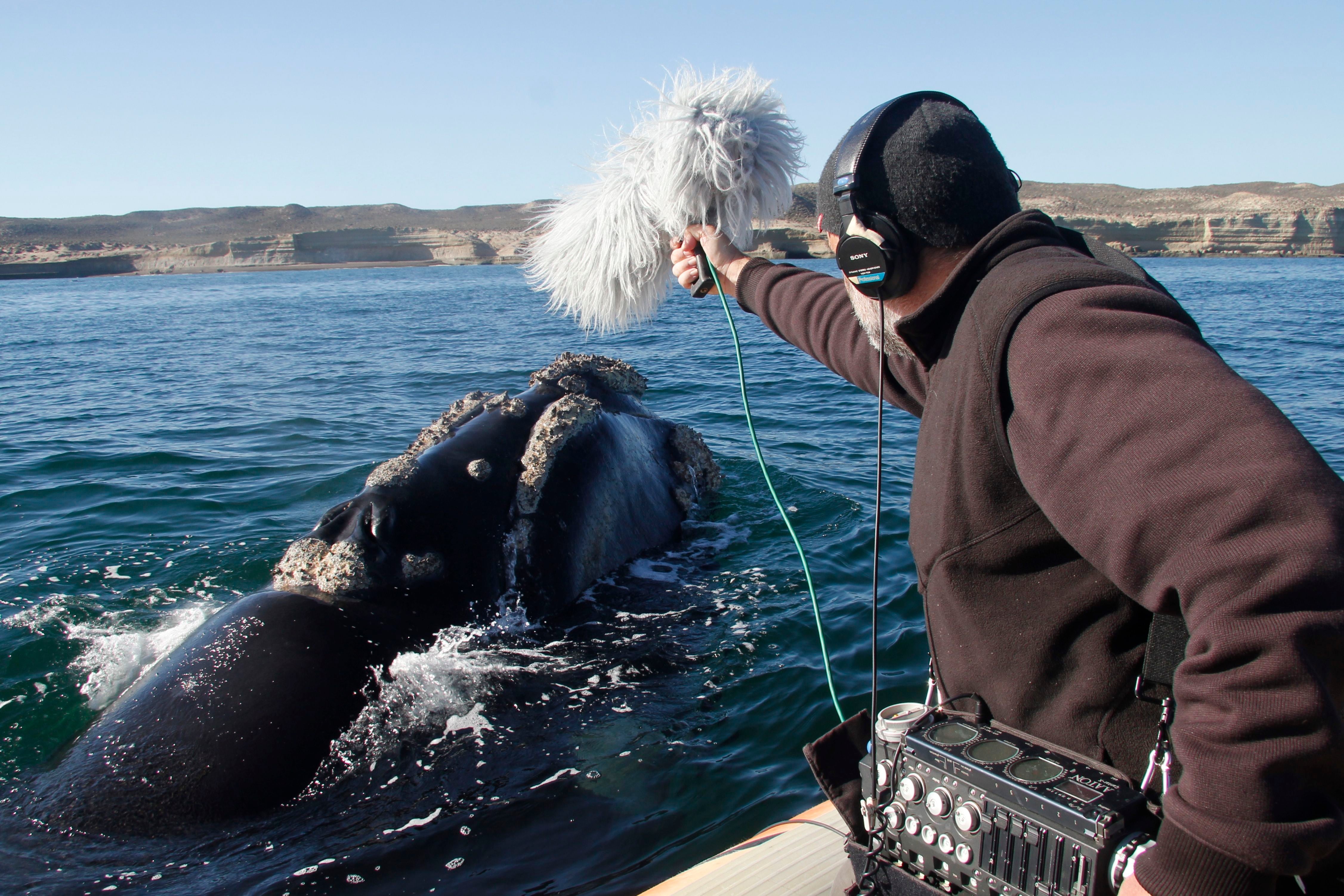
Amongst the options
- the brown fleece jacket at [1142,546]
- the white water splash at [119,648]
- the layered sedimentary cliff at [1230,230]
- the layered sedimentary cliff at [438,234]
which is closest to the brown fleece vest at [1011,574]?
the brown fleece jacket at [1142,546]

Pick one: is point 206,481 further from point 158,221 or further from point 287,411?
point 158,221

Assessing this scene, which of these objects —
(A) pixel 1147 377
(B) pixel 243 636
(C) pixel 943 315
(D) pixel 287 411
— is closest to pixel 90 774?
(B) pixel 243 636

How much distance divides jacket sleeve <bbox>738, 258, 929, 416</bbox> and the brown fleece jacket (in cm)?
89

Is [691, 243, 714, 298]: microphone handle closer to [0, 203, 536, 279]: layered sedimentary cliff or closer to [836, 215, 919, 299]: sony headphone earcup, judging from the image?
[836, 215, 919, 299]: sony headphone earcup

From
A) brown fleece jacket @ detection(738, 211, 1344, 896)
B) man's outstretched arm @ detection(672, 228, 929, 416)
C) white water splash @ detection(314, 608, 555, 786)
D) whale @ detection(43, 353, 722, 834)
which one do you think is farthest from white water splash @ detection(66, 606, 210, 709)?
brown fleece jacket @ detection(738, 211, 1344, 896)

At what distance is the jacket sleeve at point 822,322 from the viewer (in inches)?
112

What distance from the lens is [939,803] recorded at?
196 cm

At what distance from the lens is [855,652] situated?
5.50 m

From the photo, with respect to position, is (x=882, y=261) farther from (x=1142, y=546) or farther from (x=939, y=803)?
(x=939, y=803)

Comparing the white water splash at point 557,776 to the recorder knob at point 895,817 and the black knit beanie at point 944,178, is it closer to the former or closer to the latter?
the recorder knob at point 895,817

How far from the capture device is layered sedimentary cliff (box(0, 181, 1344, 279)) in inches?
2896

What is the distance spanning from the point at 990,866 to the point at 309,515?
6.78m

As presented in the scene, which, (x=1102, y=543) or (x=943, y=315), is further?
(x=943, y=315)

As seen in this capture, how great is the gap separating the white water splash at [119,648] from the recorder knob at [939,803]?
371 centimetres
